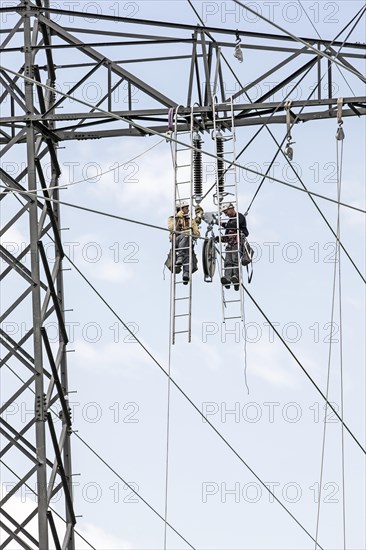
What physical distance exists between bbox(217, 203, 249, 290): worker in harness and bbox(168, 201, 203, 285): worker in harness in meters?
0.37

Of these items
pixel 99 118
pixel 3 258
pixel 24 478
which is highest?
pixel 99 118

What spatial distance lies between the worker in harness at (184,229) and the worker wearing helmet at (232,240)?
1.20 feet

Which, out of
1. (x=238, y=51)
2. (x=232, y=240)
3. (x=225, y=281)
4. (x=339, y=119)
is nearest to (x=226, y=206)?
(x=232, y=240)

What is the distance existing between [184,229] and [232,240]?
24.9 inches

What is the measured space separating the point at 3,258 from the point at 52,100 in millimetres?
2345

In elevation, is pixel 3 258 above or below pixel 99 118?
below

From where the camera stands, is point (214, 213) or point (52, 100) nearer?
point (214, 213)

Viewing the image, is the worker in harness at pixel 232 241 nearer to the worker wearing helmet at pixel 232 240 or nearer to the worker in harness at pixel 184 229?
the worker wearing helmet at pixel 232 240

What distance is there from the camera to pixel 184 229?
24094 millimetres

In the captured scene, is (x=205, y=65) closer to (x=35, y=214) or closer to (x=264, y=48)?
(x=264, y=48)


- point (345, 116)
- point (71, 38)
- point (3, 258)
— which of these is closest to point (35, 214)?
point (3, 258)

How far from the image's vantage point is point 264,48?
24.5 metres

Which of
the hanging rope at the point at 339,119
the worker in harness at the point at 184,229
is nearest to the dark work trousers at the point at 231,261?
the worker in harness at the point at 184,229

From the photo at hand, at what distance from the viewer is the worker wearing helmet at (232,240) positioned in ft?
78.7
